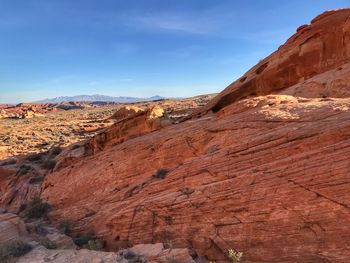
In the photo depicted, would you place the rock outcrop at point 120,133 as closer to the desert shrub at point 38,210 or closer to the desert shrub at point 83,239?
the desert shrub at point 38,210

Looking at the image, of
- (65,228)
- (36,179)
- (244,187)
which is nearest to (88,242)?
(65,228)

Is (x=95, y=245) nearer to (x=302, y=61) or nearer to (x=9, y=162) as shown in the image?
(x=302, y=61)

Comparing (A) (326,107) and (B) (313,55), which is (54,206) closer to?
(A) (326,107)

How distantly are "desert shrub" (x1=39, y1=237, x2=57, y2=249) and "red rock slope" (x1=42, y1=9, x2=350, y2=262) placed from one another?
1527 mm

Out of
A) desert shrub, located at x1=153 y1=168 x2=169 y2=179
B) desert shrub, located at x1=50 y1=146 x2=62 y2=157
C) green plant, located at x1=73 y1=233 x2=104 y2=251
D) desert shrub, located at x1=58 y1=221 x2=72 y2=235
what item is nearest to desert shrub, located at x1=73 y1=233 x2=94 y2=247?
green plant, located at x1=73 y1=233 x2=104 y2=251

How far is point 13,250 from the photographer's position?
39.2ft

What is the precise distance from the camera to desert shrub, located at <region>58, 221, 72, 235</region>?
14.8 meters

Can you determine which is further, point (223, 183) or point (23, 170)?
point (23, 170)

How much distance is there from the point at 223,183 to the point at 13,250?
25.5ft

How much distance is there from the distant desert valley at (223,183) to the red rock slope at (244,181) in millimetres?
35

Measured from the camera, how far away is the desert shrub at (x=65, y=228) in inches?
583

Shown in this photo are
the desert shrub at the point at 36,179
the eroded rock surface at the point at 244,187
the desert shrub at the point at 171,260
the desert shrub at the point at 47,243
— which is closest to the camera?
the eroded rock surface at the point at 244,187

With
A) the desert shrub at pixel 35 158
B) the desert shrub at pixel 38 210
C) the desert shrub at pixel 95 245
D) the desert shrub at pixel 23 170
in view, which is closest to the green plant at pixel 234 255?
the desert shrub at pixel 95 245

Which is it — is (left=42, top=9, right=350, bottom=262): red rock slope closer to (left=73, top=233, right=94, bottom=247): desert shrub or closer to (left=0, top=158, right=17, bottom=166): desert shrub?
(left=73, top=233, right=94, bottom=247): desert shrub
